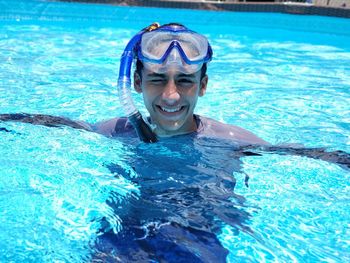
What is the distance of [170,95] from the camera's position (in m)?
2.79

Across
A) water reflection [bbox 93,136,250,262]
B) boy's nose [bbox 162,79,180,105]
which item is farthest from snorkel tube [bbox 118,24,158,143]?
water reflection [bbox 93,136,250,262]

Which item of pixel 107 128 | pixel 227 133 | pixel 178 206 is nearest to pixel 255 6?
pixel 227 133

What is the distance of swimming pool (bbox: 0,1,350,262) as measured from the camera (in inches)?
97.5

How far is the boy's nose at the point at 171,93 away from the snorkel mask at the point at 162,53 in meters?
0.09

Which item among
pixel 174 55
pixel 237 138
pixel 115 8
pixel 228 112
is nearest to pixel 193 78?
pixel 174 55

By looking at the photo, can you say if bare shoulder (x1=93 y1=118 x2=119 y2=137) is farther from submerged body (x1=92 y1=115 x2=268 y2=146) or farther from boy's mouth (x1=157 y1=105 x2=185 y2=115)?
boy's mouth (x1=157 y1=105 x2=185 y2=115)

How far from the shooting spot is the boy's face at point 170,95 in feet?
9.24

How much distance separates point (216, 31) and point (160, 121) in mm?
8524

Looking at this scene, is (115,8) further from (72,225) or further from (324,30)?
(72,225)

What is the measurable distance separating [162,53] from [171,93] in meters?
0.25

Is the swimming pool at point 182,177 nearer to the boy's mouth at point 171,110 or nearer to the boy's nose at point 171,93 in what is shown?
the boy's mouth at point 171,110

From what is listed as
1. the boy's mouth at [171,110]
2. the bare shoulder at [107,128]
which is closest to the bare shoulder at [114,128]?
the bare shoulder at [107,128]

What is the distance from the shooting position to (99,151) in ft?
12.0

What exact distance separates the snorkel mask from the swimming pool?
52 centimetres
